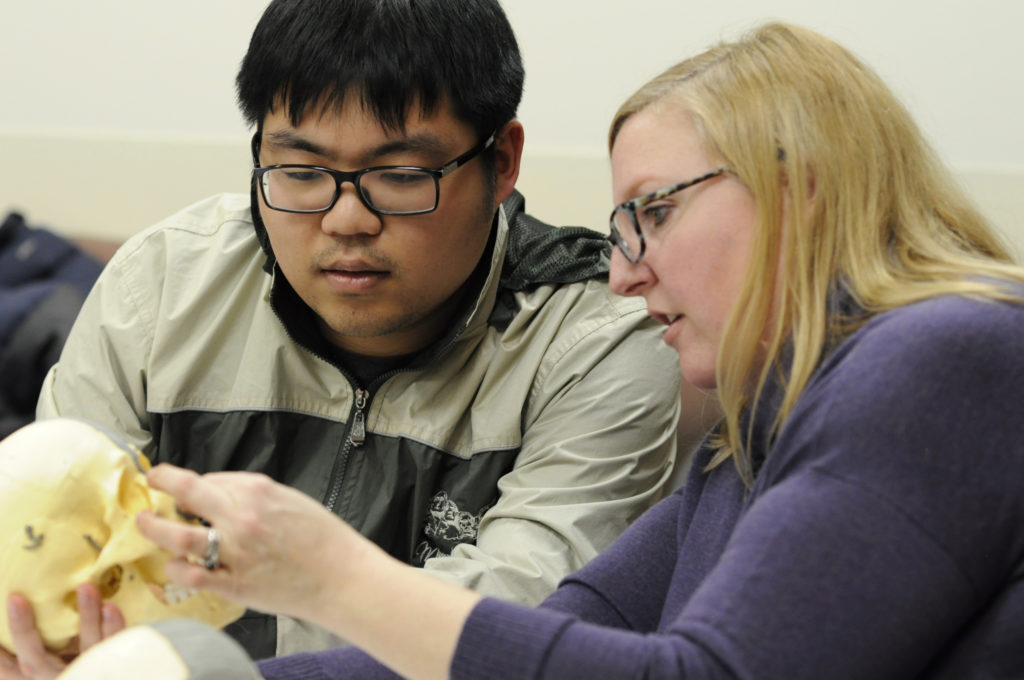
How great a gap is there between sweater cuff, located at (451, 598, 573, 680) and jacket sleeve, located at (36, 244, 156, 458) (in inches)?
36.3

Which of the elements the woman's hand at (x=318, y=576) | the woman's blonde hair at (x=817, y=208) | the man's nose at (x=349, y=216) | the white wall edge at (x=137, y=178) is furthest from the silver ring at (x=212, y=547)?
the white wall edge at (x=137, y=178)

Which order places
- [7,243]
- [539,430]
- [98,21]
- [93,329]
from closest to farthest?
[539,430] < [93,329] < [7,243] < [98,21]

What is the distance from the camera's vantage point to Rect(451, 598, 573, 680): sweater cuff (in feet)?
2.51

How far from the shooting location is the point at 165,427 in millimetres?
1572

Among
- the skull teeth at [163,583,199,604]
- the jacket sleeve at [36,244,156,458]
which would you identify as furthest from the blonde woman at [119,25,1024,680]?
the jacket sleeve at [36,244,156,458]

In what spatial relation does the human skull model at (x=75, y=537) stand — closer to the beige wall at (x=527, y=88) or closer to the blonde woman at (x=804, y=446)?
the blonde woman at (x=804, y=446)

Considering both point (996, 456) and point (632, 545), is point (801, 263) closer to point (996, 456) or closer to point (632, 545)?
point (996, 456)

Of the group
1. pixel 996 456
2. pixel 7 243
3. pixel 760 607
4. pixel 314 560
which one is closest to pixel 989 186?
pixel 996 456

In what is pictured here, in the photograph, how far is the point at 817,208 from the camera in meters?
0.95

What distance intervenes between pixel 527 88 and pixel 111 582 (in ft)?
5.01

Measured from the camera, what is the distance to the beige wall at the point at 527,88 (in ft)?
6.05

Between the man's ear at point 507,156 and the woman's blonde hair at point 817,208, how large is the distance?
1.69ft

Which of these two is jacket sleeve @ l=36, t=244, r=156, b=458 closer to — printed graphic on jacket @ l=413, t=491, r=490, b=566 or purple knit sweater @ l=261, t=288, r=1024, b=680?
printed graphic on jacket @ l=413, t=491, r=490, b=566

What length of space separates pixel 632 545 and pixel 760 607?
430 mm
